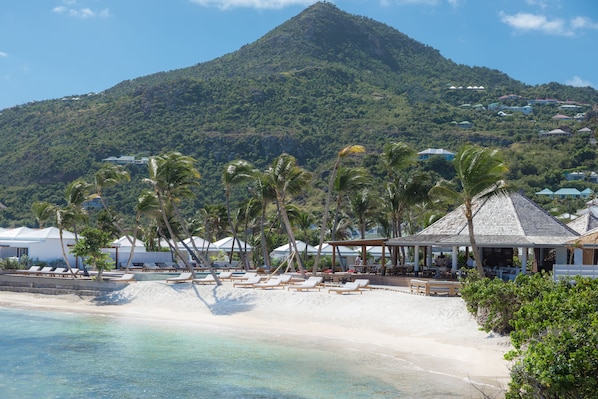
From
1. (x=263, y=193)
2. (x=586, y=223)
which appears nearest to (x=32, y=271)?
(x=263, y=193)

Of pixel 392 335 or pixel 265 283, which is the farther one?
pixel 265 283

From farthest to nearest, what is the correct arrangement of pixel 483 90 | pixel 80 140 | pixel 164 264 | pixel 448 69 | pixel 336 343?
pixel 448 69 → pixel 483 90 → pixel 80 140 → pixel 164 264 → pixel 336 343

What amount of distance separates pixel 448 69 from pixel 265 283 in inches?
4747

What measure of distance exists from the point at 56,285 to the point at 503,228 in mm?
18675

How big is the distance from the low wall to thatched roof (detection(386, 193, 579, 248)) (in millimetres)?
12037

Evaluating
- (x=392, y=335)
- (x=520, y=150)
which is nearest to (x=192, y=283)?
(x=392, y=335)

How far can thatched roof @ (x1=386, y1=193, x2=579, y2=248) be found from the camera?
2359 centimetres

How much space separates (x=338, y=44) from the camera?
128 m

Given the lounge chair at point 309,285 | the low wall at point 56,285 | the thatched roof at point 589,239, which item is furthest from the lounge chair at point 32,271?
the thatched roof at point 589,239

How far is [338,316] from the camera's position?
21.4 metres

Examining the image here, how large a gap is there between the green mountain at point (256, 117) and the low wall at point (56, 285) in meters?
40.2

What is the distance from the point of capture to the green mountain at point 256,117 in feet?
265

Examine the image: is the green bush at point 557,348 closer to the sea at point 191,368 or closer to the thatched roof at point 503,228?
the sea at point 191,368

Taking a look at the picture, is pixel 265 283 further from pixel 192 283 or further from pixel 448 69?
pixel 448 69
